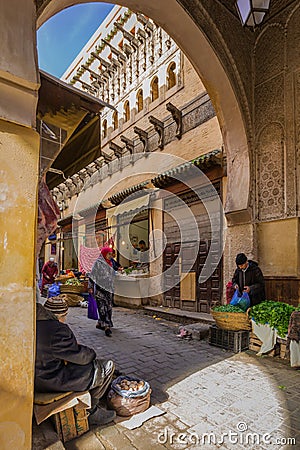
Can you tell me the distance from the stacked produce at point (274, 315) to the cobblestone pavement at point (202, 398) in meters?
0.51

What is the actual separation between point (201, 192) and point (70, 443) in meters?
6.71

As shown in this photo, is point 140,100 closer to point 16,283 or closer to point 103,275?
point 103,275

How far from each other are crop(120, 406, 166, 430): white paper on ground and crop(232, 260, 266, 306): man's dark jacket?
3070 mm

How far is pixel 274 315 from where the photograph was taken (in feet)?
16.5

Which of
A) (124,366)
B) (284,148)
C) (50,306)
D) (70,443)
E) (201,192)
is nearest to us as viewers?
(70,443)

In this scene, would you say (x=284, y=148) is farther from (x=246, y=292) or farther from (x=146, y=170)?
(x=146, y=170)

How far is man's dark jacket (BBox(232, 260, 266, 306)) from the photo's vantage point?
574 centimetres

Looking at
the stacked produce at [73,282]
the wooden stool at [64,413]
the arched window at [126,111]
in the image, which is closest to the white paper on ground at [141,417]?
the wooden stool at [64,413]

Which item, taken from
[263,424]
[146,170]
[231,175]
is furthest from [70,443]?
[146,170]

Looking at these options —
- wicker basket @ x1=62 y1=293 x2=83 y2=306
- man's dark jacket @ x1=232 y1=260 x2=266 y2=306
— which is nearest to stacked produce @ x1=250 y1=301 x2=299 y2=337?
man's dark jacket @ x1=232 y1=260 x2=266 y2=306

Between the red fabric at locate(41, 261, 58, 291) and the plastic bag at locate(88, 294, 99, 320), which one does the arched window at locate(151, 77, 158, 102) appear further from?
the plastic bag at locate(88, 294, 99, 320)

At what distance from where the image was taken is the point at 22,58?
7.88 ft

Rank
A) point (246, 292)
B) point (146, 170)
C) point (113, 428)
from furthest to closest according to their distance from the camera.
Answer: point (146, 170)
point (246, 292)
point (113, 428)

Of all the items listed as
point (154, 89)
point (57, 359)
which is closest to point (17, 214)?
point (57, 359)
